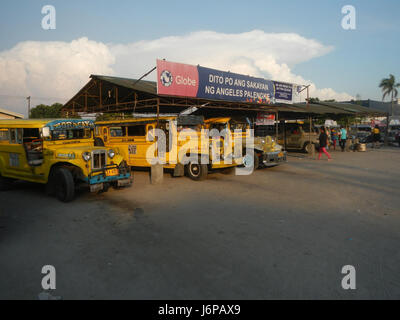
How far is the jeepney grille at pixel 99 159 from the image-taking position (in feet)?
22.9

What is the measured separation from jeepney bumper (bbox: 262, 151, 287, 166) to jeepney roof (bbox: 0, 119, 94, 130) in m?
6.29

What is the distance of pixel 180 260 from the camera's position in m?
3.74

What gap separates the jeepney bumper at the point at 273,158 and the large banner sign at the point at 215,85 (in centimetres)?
313

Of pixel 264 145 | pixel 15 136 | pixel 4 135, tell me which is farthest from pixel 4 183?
pixel 264 145

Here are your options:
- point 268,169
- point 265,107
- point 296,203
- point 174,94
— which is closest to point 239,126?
point 268,169

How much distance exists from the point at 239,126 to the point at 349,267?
8.58 metres

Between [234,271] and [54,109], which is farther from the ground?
[54,109]

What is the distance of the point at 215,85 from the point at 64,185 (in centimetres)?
733

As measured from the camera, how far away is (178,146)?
969 cm

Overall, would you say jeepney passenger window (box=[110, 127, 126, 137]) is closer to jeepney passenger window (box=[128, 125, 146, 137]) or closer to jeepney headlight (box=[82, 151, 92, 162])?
jeepney passenger window (box=[128, 125, 146, 137])

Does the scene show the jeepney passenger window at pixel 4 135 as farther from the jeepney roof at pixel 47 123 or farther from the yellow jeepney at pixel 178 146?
the yellow jeepney at pixel 178 146

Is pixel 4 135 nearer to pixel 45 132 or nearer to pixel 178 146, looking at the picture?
pixel 45 132
